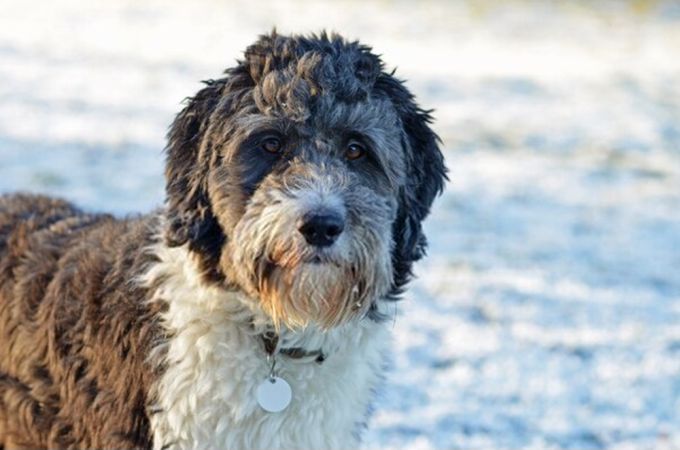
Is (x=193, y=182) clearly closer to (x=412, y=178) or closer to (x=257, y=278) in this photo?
(x=257, y=278)

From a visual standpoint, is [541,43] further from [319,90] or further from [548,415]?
[319,90]

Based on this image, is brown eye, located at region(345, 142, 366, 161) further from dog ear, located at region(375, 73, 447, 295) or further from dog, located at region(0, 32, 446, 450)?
dog ear, located at region(375, 73, 447, 295)

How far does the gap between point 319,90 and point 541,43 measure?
12.9m

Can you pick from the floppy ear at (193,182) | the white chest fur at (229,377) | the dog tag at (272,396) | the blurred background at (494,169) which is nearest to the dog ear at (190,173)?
the floppy ear at (193,182)

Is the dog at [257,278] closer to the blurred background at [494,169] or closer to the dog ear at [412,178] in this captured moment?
the dog ear at [412,178]

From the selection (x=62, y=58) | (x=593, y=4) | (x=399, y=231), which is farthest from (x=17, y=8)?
(x=399, y=231)

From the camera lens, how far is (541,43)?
617 inches

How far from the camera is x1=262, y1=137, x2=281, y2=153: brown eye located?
334cm

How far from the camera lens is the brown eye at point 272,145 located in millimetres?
3344

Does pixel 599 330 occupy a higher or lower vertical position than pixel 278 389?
higher

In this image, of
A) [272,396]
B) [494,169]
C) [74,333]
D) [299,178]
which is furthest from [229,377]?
[494,169]

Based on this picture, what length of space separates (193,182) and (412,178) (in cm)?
73

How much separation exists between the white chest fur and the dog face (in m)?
0.12

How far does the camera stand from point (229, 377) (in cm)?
341
